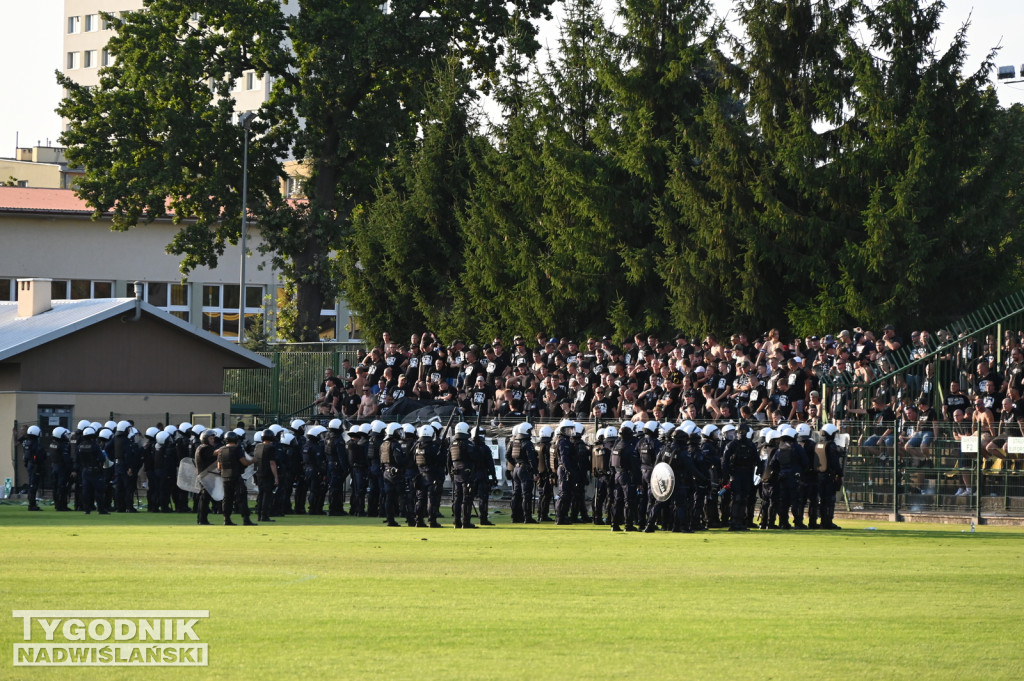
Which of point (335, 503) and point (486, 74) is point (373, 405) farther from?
point (486, 74)

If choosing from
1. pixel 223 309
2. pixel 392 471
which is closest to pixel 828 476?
pixel 392 471

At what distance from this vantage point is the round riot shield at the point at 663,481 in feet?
80.3

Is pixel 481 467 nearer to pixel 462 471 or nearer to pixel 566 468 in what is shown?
pixel 462 471

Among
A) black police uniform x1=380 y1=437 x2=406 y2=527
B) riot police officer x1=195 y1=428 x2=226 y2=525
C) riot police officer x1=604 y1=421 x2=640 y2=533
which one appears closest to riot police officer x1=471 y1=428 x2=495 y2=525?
black police uniform x1=380 y1=437 x2=406 y2=527

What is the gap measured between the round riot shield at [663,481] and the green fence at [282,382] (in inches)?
958

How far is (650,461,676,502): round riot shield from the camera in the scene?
24.5 metres

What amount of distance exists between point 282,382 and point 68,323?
395 inches

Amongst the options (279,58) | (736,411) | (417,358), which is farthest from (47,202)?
(736,411)

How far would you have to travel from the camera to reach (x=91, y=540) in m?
22.0

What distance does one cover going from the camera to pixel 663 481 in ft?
80.8

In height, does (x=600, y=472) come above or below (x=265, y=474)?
above

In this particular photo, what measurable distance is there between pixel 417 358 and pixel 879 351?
12684 mm

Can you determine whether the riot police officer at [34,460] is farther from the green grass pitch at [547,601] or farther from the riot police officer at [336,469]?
the green grass pitch at [547,601]

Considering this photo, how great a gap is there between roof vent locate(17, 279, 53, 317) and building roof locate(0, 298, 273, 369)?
0.25 m
